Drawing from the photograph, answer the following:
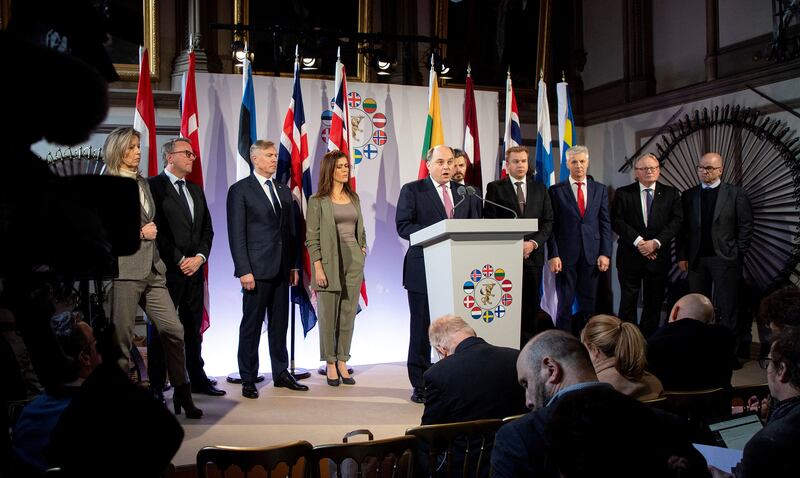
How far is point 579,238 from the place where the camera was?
20.7 ft

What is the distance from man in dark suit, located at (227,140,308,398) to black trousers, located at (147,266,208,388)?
0.28 m

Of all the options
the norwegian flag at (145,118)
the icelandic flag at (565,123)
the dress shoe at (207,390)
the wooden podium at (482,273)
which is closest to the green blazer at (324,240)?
the dress shoe at (207,390)

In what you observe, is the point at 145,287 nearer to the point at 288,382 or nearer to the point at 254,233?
the point at 254,233

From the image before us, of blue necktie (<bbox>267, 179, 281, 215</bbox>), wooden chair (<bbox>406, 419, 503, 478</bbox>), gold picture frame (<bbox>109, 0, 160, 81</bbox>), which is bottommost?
wooden chair (<bbox>406, 419, 503, 478</bbox>)

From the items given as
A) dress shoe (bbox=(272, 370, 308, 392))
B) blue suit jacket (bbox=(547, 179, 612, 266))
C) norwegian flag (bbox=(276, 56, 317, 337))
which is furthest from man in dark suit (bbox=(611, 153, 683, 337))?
dress shoe (bbox=(272, 370, 308, 392))

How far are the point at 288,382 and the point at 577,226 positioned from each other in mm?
2610

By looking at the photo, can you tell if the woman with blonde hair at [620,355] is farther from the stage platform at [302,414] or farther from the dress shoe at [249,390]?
the dress shoe at [249,390]

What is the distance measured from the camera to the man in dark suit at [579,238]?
20.7ft

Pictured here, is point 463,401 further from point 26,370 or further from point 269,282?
point 269,282

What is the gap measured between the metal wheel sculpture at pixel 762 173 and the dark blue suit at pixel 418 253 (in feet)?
10.8

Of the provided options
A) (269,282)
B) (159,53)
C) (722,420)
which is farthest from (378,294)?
(722,420)

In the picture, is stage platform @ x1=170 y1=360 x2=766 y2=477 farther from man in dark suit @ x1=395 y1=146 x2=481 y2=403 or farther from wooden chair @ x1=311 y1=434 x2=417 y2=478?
wooden chair @ x1=311 y1=434 x2=417 y2=478

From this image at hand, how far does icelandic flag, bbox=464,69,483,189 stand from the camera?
6973 millimetres

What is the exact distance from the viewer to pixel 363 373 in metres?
6.23
